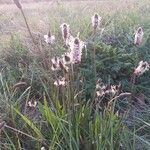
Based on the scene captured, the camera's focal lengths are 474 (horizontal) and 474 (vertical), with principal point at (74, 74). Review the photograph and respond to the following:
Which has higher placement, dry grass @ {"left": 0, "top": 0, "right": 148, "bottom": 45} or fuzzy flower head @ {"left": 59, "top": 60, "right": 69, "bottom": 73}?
fuzzy flower head @ {"left": 59, "top": 60, "right": 69, "bottom": 73}

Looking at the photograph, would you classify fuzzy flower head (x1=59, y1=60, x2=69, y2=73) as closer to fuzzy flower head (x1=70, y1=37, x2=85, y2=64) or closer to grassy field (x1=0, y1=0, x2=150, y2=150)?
grassy field (x1=0, y1=0, x2=150, y2=150)

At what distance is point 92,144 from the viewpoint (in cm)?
255

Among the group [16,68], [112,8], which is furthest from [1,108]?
[112,8]

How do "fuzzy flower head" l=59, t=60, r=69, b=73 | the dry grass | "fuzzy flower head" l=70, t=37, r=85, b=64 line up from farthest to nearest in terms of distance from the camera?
the dry grass → "fuzzy flower head" l=59, t=60, r=69, b=73 → "fuzzy flower head" l=70, t=37, r=85, b=64

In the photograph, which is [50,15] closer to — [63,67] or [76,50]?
[63,67]

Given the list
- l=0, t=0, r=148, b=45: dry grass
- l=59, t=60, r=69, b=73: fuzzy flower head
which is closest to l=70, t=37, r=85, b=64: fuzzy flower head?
l=59, t=60, r=69, b=73: fuzzy flower head

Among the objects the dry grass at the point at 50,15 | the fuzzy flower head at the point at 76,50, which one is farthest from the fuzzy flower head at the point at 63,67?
the dry grass at the point at 50,15

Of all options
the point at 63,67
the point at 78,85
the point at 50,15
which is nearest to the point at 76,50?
the point at 63,67

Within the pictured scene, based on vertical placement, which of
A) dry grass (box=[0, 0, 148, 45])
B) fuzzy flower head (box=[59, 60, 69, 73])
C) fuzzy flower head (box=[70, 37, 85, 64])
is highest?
fuzzy flower head (box=[70, 37, 85, 64])

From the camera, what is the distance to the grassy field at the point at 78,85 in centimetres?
258

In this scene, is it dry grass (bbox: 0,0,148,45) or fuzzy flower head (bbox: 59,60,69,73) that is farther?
dry grass (bbox: 0,0,148,45)

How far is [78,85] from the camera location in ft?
9.39

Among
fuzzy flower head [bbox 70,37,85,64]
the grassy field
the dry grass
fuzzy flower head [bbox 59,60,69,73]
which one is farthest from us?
the dry grass

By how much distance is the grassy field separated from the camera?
8.46 feet
